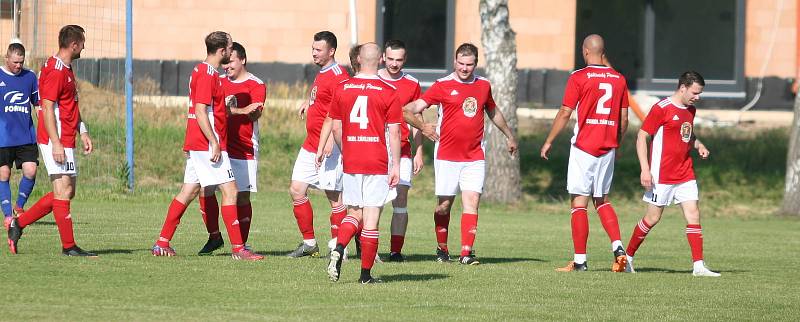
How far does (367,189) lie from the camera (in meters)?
11.6

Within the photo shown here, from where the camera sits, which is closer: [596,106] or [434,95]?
→ [596,106]

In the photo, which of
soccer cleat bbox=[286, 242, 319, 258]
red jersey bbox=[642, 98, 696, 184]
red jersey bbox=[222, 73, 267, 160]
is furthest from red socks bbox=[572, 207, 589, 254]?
red jersey bbox=[222, 73, 267, 160]

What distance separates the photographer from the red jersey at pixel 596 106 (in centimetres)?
1352

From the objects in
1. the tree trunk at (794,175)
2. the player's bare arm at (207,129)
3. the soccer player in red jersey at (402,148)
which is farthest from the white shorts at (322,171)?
the tree trunk at (794,175)

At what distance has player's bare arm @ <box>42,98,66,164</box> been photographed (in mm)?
12609

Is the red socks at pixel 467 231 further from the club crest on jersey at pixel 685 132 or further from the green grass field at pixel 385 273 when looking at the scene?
the club crest on jersey at pixel 685 132

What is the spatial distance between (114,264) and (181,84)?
18.9m

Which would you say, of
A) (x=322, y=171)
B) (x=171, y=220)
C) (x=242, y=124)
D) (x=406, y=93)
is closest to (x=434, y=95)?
(x=406, y=93)

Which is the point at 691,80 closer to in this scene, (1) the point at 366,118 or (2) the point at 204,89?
(1) the point at 366,118

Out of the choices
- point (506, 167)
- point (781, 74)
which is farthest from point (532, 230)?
point (781, 74)

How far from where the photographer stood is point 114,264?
41.1 feet

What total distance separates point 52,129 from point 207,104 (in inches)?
54.6

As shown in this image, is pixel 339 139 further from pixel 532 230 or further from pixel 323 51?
pixel 532 230

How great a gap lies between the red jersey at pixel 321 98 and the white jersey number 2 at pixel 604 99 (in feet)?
8.02
